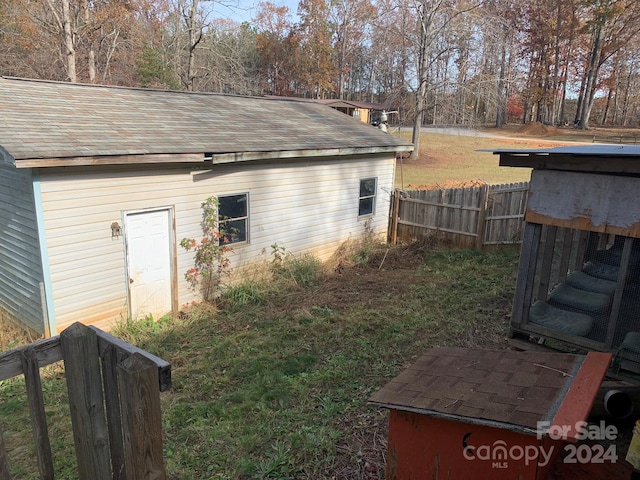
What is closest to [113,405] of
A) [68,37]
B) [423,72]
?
[68,37]

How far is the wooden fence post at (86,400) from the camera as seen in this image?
6.54 feet

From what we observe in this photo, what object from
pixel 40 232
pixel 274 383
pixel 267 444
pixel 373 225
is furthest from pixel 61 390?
pixel 373 225

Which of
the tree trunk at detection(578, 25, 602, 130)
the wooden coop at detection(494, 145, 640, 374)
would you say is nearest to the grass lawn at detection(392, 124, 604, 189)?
the tree trunk at detection(578, 25, 602, 130)

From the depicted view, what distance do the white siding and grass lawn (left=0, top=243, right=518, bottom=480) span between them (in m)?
0.74

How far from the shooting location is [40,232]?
6.52 m

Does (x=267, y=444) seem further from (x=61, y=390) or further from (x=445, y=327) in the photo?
(x=445, y=327)

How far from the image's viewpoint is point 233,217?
Result: 9461mm

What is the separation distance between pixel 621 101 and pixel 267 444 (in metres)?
68.6

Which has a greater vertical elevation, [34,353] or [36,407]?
[34,353]

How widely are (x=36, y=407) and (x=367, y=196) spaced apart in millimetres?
11203

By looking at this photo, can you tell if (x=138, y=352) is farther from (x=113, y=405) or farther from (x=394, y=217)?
(x=394, y=217)

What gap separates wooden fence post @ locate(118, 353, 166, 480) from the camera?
1879mm

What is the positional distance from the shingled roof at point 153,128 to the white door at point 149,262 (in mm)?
1143

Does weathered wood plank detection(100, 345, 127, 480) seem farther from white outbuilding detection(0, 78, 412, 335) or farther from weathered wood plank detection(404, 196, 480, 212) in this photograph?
weathered wood plank detection(404, 196, 480, 212)
